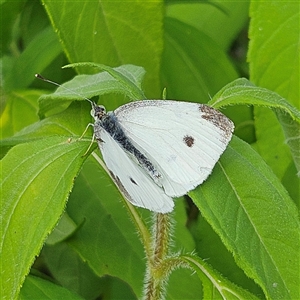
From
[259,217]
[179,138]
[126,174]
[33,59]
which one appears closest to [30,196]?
[126,174]

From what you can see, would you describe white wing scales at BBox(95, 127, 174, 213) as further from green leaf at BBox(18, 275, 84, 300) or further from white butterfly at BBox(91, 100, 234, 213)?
green leaf at BBox(18, 275, 84, 300)

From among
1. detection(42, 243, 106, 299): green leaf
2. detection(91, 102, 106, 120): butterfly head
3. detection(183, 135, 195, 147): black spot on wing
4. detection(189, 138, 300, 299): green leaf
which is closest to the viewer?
detection(189, 138, 300, 299): green leaf

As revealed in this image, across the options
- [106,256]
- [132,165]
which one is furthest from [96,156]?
[106,256]

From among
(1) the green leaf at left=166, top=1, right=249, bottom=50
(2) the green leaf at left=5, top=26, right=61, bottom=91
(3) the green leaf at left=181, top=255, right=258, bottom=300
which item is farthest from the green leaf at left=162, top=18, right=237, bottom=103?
(3) the green leaf at left=181, top=255, right=258, bottom=300

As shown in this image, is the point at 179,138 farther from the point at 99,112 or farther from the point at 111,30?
A: the point at 111,30

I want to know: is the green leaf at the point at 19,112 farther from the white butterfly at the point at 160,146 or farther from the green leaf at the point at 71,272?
the white butterfly at the point at 160,146

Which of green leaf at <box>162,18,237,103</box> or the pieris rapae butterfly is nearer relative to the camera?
the pieris rapae butterfly

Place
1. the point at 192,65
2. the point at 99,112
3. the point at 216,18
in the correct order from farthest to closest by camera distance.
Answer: the point at 216,18 < the point at 192,65 < the point at 99,112

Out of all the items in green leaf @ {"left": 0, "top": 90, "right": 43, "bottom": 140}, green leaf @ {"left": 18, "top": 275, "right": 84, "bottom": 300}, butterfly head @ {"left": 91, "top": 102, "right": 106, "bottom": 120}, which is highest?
butterfly head @ {"left": 91, "top": 102, "right": 106, "bottom": 120}

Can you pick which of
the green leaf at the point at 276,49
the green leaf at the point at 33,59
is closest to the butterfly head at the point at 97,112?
the green leaf at the point at 276,49
